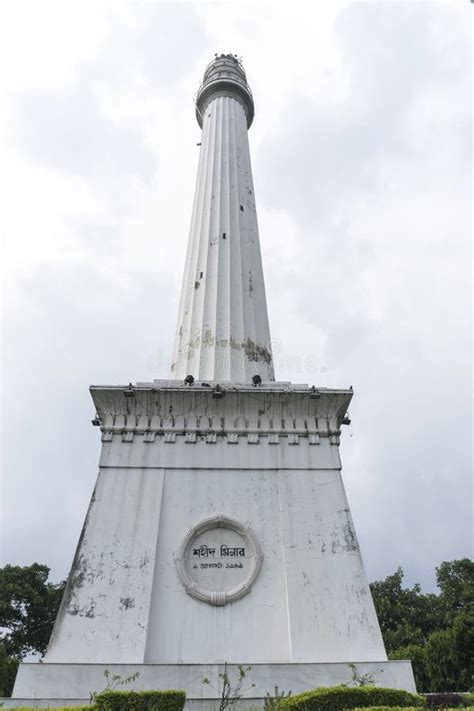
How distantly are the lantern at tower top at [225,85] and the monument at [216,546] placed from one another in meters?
11.6

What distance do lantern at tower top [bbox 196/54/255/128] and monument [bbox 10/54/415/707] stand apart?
38.1ft

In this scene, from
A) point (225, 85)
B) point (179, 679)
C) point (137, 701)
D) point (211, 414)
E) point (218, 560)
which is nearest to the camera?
point (137, 701)

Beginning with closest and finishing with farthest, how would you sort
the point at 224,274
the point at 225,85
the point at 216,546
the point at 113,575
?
the point at 113,575 → the point at 216,546 → the point at 224,274 → the point at 225,85

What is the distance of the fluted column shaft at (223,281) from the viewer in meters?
13.7

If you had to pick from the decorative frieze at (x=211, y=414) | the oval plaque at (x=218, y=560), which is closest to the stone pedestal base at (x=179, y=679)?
the oval plaque at (x=218, y=560)

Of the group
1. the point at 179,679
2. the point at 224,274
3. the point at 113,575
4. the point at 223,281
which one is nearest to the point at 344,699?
the point at 179,679

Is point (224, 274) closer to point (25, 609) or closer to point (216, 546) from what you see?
point (216, 546)

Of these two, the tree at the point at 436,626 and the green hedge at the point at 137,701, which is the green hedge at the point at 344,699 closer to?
the green hedge at the point at 137,701

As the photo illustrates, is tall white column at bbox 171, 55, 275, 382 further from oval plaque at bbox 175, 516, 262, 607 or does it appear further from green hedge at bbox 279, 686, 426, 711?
green hedge at bbox 279, 686, 426, 711

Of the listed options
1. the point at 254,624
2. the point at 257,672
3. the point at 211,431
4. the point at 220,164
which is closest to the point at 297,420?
the point at 211,431

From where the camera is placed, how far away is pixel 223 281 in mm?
14945

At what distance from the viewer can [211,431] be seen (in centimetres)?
1202

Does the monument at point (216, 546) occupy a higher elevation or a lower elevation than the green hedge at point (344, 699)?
higher

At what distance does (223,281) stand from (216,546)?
7.14 meters
